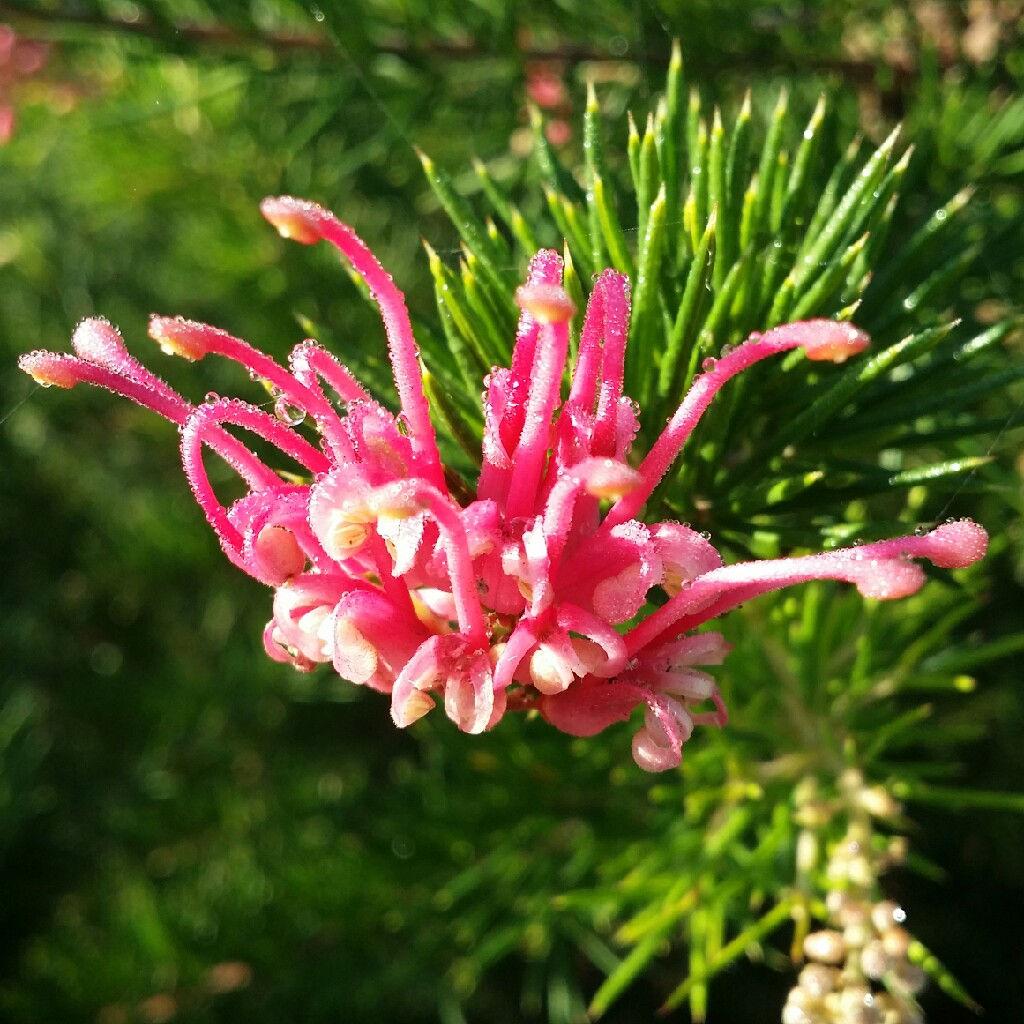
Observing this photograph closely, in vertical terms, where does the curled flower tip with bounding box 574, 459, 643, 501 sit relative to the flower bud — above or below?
above

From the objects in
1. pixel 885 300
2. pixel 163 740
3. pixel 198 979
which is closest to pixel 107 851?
pixel 163 740

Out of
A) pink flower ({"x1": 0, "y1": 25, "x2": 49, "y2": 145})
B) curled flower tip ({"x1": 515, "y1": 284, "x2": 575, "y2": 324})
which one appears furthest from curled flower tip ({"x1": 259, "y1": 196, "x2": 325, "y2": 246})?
pink flower ({"x1": 0, "y1": 25, "x2": 49, "y2": 145})

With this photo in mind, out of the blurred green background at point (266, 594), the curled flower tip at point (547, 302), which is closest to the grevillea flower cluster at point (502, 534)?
the curled flower tip at point (547, 302)

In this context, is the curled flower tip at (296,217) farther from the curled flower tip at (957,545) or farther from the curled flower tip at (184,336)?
the curled flower tip at (957,545)

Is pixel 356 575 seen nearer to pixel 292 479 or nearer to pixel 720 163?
pixel 292 479

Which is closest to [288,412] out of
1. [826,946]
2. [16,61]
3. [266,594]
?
[826,946]

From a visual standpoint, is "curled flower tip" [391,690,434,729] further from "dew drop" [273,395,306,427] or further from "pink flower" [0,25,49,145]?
"pink flower" [0,25,49,145]

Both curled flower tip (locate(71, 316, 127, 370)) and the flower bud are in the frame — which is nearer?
curled flower tip (locate(71, 316, 127, 370))
